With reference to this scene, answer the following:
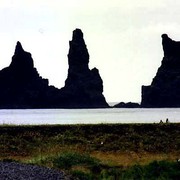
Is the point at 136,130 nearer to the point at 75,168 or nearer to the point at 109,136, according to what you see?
the point at 109,136

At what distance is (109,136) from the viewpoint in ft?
134

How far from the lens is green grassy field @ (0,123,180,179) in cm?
2878

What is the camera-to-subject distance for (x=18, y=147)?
127 ft

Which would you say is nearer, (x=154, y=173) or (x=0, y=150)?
(x=154, y=173)

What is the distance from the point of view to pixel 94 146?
38.6 m

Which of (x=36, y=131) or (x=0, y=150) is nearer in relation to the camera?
(x=0, y=150)

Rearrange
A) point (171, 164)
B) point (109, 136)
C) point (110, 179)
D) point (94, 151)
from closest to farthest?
point (110, 179) → point (171, 164) → point (94, 151) → point (109, 136)

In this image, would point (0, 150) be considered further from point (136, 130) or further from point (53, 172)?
point (53, 172)

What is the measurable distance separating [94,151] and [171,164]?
1158 centimetres

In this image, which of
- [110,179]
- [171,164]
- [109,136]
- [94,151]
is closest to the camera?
[110,179]

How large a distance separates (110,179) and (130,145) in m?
14.8

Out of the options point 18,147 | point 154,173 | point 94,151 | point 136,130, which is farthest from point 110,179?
point 136,130

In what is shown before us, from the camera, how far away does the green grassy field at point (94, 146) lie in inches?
1133

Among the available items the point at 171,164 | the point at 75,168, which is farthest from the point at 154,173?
the point at 75,168
